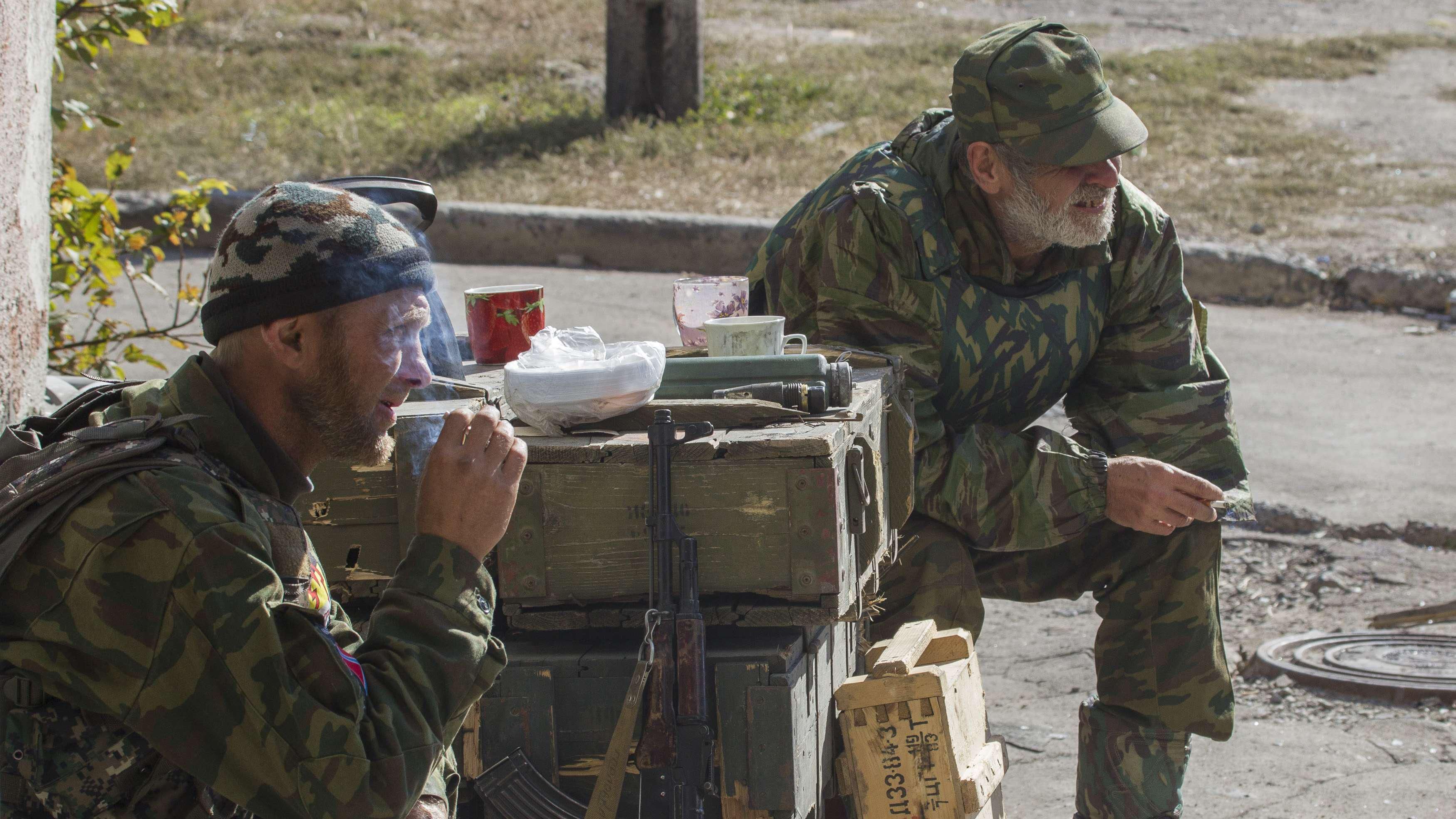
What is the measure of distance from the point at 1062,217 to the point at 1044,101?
267mm

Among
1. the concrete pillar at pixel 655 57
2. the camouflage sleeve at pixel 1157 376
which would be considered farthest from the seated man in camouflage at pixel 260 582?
the concrete pillar at pixel 655 57

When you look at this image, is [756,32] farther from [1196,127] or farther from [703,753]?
[703,753]

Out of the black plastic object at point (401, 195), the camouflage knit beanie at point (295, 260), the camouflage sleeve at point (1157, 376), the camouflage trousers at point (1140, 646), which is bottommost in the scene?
the camouflage trousers at point (1140, 646)

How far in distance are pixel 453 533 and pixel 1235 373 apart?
5.54 m

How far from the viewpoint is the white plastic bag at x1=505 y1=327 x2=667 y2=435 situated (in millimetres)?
2299

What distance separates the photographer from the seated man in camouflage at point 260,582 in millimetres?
1573

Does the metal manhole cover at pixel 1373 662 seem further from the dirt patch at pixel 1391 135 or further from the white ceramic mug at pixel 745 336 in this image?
the dirt patch at pixel 1391 135

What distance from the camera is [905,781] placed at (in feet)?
8.31

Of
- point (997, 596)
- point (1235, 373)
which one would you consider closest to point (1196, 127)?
point (1235, 373)

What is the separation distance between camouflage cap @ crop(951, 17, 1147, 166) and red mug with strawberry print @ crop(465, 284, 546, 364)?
112cm

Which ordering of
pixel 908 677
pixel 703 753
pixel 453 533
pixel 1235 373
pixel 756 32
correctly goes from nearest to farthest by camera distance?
pixel 453 533 < pixel 703 753 < pixel 908 677 < pixel 1235 373 < pixel 756 32

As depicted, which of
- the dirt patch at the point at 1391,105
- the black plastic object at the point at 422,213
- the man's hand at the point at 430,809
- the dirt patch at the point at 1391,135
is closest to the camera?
the man's hand at the point at 430,809

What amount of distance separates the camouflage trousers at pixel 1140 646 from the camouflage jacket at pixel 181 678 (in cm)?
173

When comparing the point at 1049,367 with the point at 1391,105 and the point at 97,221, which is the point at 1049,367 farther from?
the point at 1391,105
